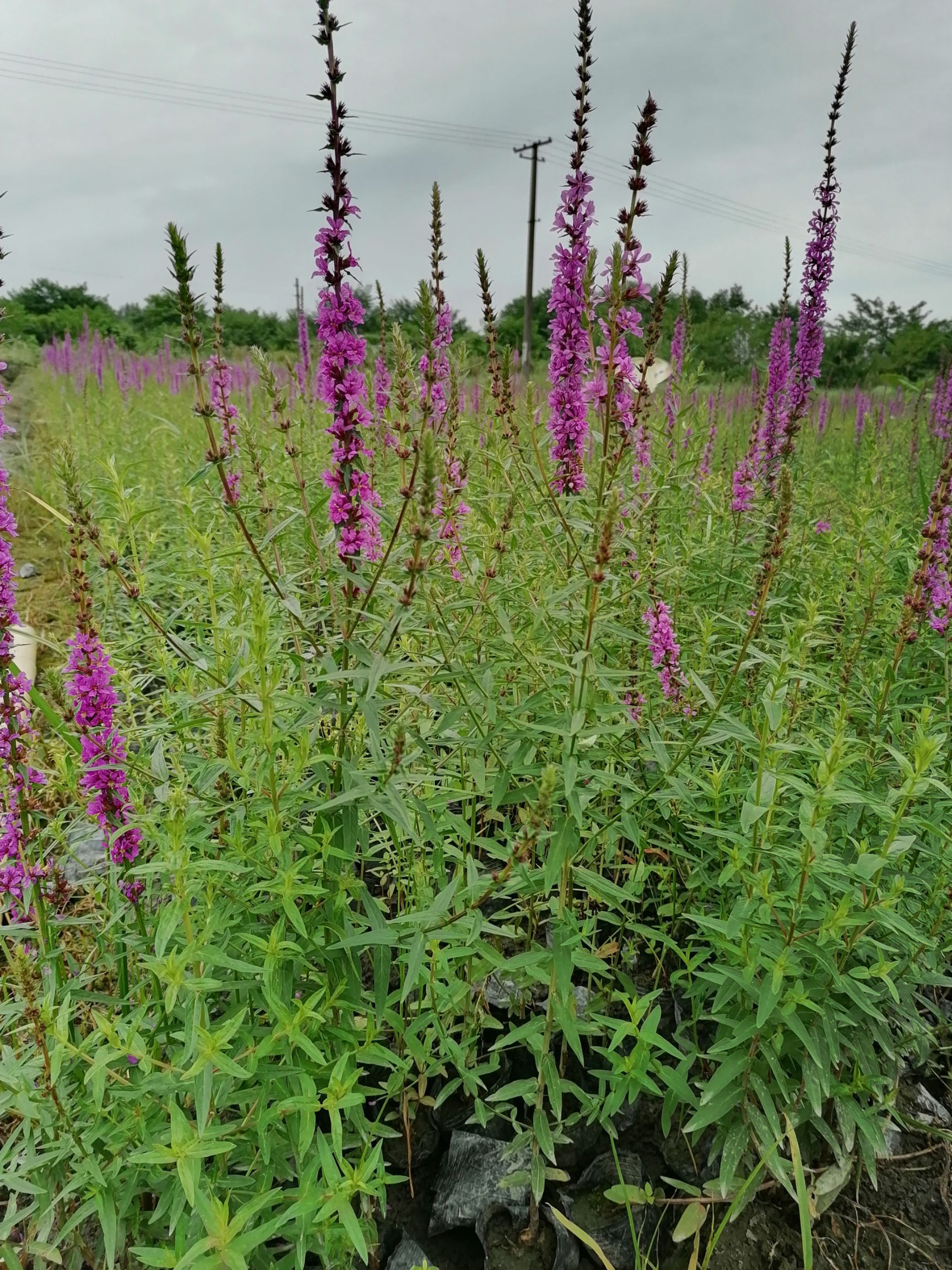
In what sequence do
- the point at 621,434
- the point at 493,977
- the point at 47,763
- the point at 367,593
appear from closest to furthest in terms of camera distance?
the point at 367,593 → the point at 621,434 → the point at 493,977 → the point at 47,763

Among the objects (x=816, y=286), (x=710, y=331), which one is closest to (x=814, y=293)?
(x=816, y=286)

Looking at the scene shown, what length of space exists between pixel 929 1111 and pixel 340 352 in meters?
3.11

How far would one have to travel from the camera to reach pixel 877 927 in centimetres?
248

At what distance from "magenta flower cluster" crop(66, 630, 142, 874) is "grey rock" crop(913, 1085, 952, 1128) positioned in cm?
267

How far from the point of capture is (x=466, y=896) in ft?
7.66

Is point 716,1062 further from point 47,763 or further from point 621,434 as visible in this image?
point 47,763

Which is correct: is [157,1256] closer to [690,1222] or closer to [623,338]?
[690,1222]

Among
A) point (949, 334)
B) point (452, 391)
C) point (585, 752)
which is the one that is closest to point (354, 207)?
point (452, 391)

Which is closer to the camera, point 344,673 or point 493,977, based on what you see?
point 344,673

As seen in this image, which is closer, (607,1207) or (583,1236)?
(583,1236)

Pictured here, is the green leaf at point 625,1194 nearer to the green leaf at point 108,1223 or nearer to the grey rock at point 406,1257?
the grey rock at point 406,1257

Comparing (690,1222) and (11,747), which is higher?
(11,747)

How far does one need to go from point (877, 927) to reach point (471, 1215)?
152 cm

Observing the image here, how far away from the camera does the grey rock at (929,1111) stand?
8.63 ft
